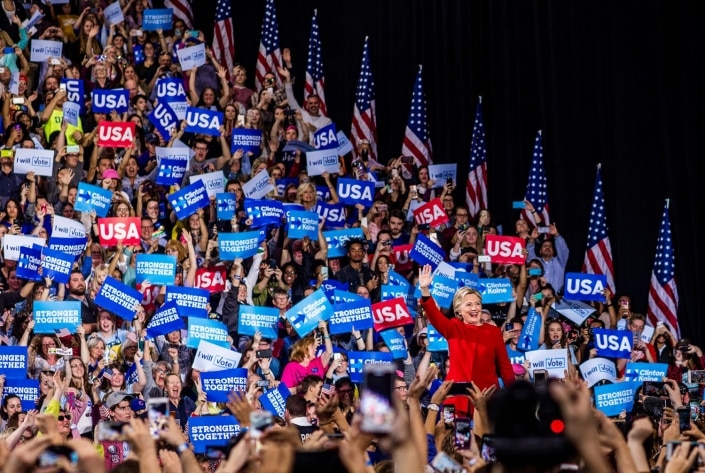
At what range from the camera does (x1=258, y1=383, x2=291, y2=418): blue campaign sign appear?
9555 mm

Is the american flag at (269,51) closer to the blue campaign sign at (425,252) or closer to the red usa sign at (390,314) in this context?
the blue campaign sign at (425,252)

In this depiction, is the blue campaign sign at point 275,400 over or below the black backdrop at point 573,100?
below

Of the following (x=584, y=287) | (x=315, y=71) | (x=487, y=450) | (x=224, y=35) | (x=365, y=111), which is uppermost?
(x=224, y=35)

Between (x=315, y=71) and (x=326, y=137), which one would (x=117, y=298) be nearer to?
(x=326, y=137)

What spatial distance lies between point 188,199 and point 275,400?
3337 mm

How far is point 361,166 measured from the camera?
14.2 metres

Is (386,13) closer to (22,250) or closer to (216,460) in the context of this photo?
(22,250)

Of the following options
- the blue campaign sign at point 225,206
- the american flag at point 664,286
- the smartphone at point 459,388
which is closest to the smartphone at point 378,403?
the smartphone at point 459,388

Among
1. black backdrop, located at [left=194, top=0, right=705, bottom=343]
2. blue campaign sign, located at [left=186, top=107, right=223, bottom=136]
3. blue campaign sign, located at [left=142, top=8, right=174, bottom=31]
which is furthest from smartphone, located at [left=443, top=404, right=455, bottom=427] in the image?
blue campaign sign, located at [left=142, top=8, right=174, bottom=31]

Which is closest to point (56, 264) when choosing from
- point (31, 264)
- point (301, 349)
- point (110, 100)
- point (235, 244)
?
point (31, 264)

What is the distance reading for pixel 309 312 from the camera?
437 inches

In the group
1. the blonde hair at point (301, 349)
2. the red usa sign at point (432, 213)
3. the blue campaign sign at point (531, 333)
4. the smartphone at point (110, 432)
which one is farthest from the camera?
the red usa sign at point (432, 213)

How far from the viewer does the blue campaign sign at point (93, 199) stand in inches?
469

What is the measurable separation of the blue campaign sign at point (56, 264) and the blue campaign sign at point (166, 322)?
0.94m
